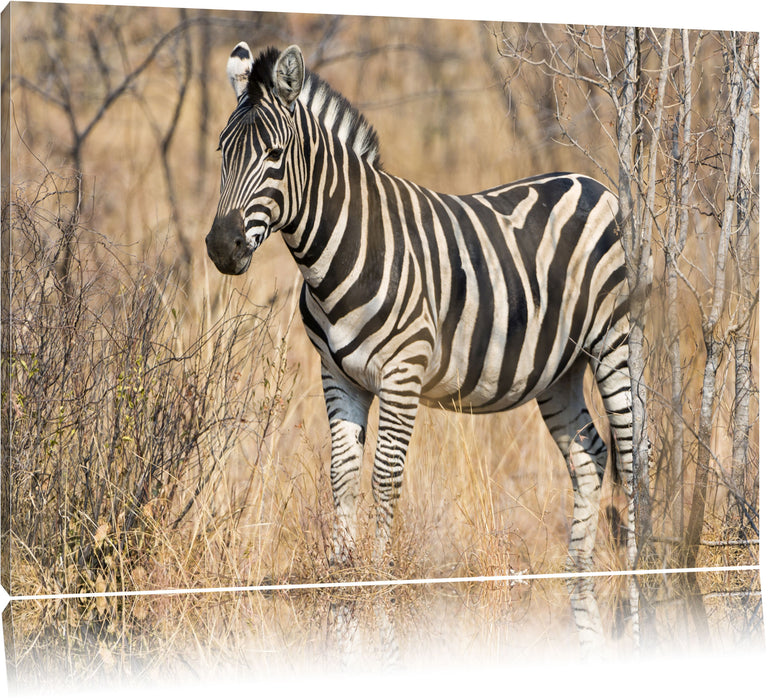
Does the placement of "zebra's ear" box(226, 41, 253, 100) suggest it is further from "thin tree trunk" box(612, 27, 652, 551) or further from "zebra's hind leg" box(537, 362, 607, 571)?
"zebra's hind leg" box(537, 362, 607, 571)

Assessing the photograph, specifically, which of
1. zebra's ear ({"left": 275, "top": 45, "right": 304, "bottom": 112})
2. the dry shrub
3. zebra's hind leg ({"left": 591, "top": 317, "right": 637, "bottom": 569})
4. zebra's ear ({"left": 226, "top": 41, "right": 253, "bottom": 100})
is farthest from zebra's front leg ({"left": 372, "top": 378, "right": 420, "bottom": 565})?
zebra's ear ({"left": 226, "top": 41, "right": 253, "bottom": 100})

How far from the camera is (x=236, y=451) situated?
6336 mm

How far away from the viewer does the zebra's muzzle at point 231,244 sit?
230 inches

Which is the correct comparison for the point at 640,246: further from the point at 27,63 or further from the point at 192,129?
the point at 27,63

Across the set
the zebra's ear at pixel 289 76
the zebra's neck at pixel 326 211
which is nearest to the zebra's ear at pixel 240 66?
the zebra's ear at pixel 289 76

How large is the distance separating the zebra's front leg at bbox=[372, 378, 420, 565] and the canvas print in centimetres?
1

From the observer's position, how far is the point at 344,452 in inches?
244

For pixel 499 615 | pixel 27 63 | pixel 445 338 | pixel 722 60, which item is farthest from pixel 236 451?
pixel 722 60

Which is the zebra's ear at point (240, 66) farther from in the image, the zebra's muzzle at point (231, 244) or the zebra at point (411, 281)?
the zebra's muzzle at point (231, 244)

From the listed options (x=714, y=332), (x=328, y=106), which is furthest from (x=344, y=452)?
(x=714, y=332)

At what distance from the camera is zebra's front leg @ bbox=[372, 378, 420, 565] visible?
6.08m

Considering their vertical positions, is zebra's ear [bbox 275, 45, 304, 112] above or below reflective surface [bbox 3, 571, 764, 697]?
above

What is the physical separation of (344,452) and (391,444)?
0.86 feet

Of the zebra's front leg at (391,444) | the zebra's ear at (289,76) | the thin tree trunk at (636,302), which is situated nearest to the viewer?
the zebra's ear at (289,76)
